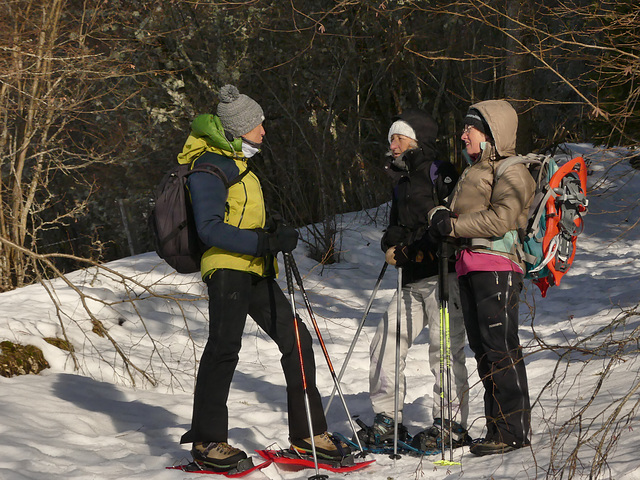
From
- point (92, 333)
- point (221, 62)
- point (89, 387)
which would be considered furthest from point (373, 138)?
point (89, 387)

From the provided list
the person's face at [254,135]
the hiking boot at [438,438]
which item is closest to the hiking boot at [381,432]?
the hiking boot at [438,438]

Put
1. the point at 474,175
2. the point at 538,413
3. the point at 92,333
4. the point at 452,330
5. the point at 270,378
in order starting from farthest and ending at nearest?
the point at 92,333
the point at 270,378
the point at 538,413
the point at 452,330
the point at 474,175

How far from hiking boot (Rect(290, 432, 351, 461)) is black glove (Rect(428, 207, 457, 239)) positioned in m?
1.30

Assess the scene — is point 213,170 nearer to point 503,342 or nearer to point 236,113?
point 236,113

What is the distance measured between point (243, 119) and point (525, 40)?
286 inches

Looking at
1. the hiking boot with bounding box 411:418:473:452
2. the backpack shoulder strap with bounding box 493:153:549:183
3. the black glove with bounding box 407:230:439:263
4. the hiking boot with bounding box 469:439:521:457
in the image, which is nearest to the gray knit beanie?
the black glove with bounding box 407:230:439:263

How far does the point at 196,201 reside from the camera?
3.81 meters

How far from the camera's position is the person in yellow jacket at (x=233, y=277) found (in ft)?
12.6

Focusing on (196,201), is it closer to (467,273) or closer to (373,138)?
(467,273)

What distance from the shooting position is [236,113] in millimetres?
4012

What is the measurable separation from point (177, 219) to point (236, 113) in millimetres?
672

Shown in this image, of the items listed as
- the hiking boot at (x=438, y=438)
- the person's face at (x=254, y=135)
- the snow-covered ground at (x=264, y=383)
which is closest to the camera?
the snow-covered ground at (x=264, y=383)

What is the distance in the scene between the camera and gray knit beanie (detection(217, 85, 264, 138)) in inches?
158

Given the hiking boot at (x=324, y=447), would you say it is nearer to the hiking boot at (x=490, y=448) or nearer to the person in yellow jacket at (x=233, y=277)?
the person in yellow jacket at (x=233, y=277)
